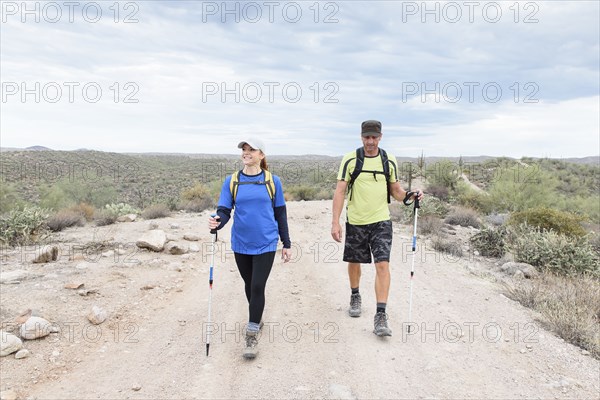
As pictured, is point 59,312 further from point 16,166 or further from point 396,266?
point 16,166

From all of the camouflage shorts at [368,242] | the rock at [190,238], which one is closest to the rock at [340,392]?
the camouflage shorts at [368,242]

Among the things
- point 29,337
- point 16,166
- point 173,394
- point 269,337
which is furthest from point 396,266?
point 16,166

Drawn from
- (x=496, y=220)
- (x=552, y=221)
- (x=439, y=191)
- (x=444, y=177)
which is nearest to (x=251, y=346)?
(x=552, y=221)

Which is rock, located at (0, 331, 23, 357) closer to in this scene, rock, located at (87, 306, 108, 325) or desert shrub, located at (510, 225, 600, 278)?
rock, located at (87, 306, 108, 325)

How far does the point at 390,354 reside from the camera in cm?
428

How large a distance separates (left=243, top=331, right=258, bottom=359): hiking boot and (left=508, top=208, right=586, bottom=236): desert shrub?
7.63 meters

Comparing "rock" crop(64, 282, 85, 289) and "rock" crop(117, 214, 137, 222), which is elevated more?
"rock" crop(117, 214, 137, 222)

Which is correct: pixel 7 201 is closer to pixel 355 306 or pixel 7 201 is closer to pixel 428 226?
pixel 428 226

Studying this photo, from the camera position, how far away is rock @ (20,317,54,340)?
4.44 m

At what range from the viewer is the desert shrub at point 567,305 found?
4824 mm

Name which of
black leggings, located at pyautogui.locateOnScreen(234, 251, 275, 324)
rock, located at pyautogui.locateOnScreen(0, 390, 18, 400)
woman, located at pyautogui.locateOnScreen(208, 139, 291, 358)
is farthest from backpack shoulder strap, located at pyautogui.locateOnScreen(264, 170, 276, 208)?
rock, located at pyautogui.locateOnScreen(0, 390, 18, 400)

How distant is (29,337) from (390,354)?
147 inches

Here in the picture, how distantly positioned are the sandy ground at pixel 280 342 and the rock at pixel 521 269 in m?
0.93

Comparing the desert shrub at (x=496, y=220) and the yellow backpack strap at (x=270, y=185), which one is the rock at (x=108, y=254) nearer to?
the yellow backpack strap at (x=270, y=185)
